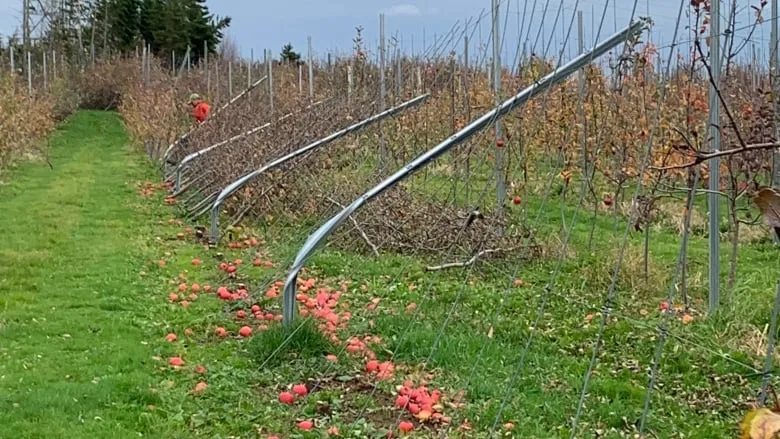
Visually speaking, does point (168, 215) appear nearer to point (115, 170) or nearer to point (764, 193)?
point (115, 170)

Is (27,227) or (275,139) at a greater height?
(275,139)

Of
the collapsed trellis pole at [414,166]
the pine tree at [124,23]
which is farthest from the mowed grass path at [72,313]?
the pine tree at [124,23]

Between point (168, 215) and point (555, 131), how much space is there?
4.33 m

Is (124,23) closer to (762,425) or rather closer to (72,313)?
(72,313)

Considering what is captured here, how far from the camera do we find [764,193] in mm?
1157

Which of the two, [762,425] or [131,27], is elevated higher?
[131,27]

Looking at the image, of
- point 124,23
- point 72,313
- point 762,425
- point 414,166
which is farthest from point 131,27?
point 762,425

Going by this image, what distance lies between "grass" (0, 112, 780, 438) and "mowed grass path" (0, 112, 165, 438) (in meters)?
0.01

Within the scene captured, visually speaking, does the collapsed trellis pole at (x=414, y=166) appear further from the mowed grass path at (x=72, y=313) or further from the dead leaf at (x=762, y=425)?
the dead leaf at (x=762, y=425)

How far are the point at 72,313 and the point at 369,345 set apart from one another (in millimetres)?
1987

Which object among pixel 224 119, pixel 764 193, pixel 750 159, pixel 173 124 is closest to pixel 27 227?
pixel 224 119

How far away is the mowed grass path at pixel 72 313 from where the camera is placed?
3445 millimetres

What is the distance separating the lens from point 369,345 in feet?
13.8

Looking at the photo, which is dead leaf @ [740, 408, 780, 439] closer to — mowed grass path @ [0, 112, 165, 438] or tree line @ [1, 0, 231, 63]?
mowed grass path @ [0, 112, 165, 438]
